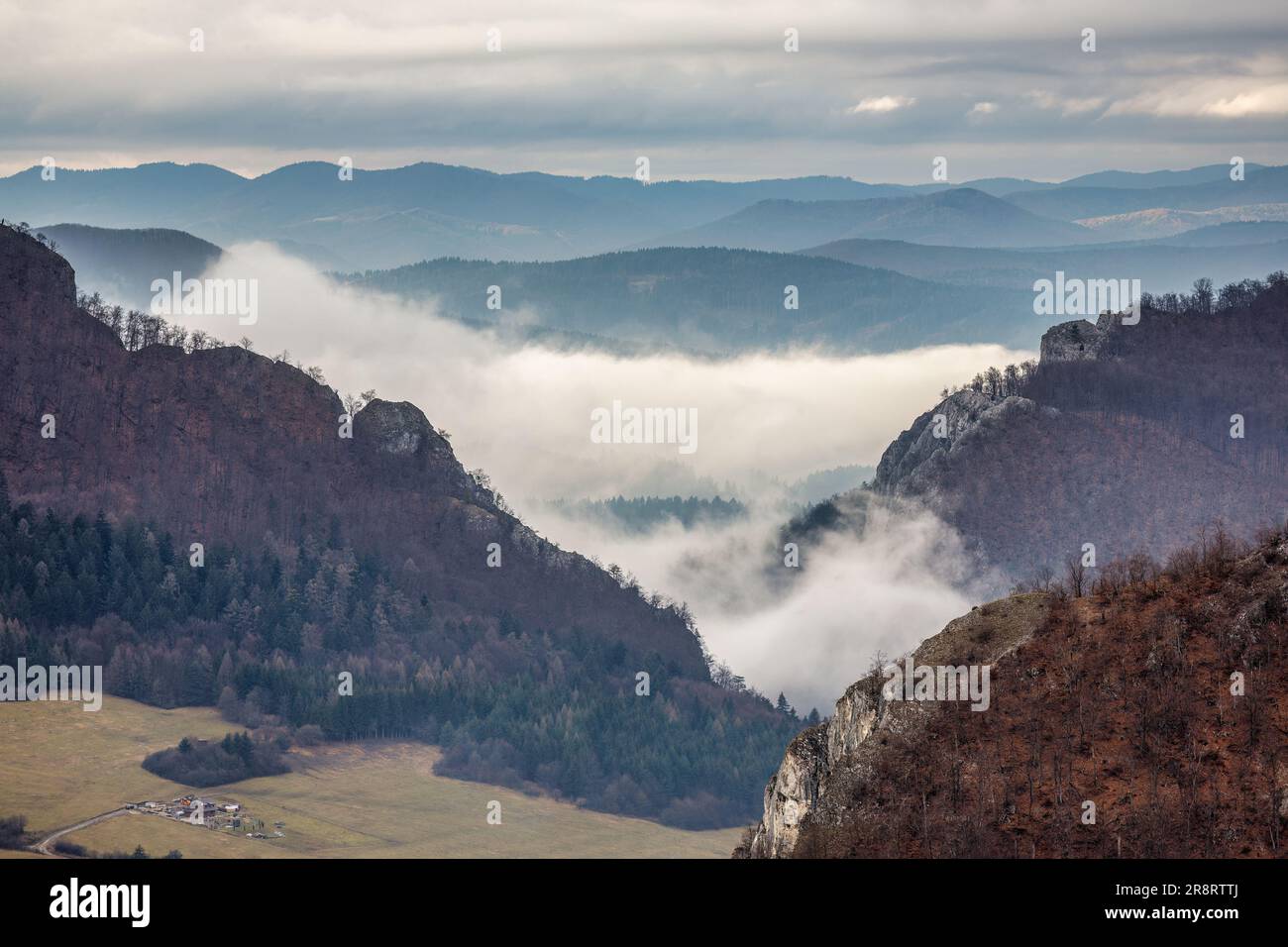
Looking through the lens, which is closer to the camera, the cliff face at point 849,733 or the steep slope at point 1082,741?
the steep slope at point 1082,741

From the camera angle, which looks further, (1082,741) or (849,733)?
(849,733)

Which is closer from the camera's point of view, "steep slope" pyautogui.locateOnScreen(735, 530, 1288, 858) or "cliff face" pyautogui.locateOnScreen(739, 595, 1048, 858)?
"steep slope" pyautogui.locateOnScreen(735, 530, 1288, 858)
